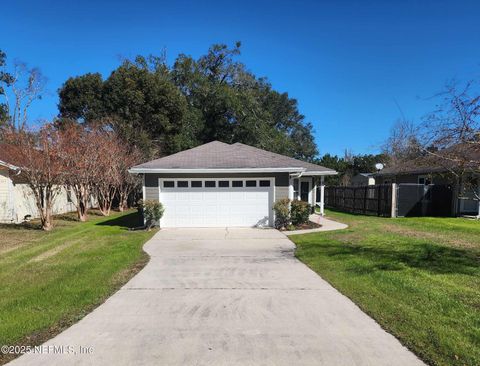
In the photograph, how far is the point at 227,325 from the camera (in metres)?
4.60

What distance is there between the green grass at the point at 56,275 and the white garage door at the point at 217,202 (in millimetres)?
1903

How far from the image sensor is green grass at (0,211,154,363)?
188 inches

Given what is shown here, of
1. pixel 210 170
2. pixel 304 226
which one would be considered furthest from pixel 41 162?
pixel 304 226

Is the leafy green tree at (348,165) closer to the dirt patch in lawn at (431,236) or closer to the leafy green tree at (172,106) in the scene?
the leafy green tree at (172,106)

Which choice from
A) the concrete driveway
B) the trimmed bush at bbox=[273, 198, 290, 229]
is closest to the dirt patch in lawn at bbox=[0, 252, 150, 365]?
the concrete driveway

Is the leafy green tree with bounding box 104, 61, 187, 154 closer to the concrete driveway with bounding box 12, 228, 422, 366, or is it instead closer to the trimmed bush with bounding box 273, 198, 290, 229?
the trimmed bush with bounding box 273, 198, 290, 229

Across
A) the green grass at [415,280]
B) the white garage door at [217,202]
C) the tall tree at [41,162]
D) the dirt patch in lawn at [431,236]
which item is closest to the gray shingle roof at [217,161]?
the white garage door at [217,202]

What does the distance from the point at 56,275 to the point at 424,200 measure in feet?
60.4

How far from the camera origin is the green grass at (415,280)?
4.14 meters

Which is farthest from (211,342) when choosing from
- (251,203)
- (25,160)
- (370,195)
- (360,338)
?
(370,195)

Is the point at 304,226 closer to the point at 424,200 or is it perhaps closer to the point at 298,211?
the point at 298,211

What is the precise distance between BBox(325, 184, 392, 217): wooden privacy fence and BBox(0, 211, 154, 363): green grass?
12704 millimetres

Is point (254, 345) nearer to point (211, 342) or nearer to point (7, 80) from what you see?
point (211, 342)

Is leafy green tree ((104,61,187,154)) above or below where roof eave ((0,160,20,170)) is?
above
